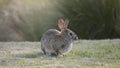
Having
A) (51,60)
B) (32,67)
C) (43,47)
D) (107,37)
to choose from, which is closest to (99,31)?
(107,37)

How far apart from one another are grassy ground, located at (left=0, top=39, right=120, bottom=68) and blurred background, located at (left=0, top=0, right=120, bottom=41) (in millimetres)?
1961

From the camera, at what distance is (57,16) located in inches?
555

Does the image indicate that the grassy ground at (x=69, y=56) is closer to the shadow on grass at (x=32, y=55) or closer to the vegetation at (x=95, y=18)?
the shadow on grass at (x=32, y=55)

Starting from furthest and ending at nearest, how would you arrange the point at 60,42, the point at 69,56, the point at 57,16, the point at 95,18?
the point at 57,16 → the point at 95,18 → the point at 60,42 → the point at 69,56

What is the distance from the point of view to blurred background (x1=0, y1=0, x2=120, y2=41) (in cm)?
1364

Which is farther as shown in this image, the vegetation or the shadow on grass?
the vegetation

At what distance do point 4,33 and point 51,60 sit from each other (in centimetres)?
561

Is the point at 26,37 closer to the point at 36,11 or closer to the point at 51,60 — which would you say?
the point at 36,11

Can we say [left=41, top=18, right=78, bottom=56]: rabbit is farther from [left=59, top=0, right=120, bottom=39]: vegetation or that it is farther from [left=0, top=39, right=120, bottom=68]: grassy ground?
[left=59, top=0, right=120, bottom=39]: vegetation

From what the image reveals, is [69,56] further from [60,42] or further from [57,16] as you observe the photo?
[57,16]

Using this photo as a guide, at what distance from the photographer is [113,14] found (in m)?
13.6

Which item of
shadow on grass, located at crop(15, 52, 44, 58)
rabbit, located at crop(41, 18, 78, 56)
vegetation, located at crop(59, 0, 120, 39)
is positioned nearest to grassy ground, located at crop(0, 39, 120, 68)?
shadow on grass, located at crop(15, 52, 44, 58)

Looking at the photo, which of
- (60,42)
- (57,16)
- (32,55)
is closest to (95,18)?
(57,16)

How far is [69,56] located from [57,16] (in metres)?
4.67
